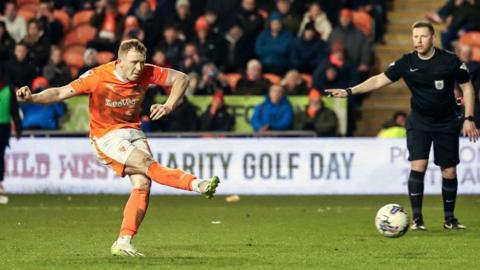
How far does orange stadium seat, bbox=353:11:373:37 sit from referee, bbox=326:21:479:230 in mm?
11481

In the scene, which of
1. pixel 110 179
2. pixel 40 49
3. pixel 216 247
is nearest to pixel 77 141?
pixel 110 179

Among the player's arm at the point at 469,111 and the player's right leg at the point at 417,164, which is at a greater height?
the player's arm at the point at 469,111

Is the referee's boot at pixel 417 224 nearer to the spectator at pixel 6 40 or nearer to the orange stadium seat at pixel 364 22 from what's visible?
the spectator at pixel 6 40

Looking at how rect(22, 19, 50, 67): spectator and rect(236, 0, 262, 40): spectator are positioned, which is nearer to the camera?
rect(22, 19, 50, 67): spectator

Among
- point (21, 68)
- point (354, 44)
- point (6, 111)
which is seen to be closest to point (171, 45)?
point (21, 68)

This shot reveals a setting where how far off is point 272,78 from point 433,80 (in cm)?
1092

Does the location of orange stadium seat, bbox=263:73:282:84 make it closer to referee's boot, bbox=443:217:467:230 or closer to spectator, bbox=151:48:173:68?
spectator, bbox=151:48:173:68

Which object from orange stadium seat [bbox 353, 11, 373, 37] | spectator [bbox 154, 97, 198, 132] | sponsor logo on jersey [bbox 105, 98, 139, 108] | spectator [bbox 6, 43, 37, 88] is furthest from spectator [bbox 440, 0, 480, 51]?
sponsor logo on jersey [bbox 105, 98, 139, 108]

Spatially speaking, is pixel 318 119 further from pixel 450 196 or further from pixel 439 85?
pixel 439 85

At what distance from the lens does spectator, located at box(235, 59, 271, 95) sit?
24.6 m

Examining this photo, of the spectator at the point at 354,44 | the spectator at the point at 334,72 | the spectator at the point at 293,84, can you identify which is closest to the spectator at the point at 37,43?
the spectator at the point at 293,84

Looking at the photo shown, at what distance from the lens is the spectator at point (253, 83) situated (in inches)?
969

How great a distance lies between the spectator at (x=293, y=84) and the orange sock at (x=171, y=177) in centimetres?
1296

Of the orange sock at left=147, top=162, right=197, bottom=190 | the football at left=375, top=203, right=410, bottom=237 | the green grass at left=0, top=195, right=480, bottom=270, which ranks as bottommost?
the green grass at left=0, top=195, right=480, bottom=270
